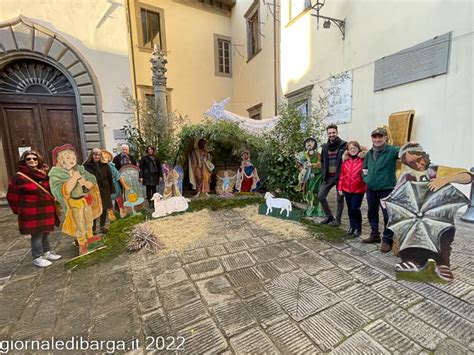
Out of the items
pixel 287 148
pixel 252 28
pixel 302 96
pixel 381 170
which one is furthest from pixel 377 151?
pixel 252 28

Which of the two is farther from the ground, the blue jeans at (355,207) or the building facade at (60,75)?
the building facade at (60,75)

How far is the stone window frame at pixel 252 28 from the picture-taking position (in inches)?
411

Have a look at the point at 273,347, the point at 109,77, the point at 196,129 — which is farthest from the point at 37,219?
the point at 109,77

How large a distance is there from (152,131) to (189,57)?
668 cm

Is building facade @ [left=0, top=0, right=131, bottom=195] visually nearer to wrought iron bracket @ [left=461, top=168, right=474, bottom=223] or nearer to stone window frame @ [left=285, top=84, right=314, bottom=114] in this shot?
stone window frame @ [left=285, top=84, right=314, bottom=114]

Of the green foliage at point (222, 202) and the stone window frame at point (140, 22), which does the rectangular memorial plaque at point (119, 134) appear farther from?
the stone window frame at point (140, 22)

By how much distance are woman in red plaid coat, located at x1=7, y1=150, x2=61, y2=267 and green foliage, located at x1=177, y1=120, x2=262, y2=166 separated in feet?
10.1

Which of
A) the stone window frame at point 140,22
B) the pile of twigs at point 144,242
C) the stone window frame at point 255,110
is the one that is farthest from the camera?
the stone window frame at point 255,110

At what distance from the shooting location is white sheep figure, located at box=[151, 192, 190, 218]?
4.66m

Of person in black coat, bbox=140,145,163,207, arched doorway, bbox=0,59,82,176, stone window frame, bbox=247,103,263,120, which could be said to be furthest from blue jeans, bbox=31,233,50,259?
stone window frame, bbox=247,103,263,120

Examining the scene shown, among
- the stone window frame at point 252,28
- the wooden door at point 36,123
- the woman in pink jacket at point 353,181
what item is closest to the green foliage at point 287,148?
the woman in pink jacket at point 353,181

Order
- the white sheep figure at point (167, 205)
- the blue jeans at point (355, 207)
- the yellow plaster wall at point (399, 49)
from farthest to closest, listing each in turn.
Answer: the white sheep figure at point (167, 205)
the yellow plaster wall at point (399, 49)
the blue jeans at point (355, 207)

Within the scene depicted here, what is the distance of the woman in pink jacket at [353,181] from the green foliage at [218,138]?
2.60 m

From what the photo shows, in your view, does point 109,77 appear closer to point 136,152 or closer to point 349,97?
point 136,152
